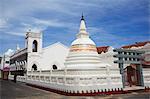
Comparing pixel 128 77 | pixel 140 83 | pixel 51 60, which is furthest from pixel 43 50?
pixel 140 83

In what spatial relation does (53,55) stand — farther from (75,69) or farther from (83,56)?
(75,69)

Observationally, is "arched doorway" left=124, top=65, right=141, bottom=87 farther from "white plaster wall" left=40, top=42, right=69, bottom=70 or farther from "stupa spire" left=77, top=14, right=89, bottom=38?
"white plaster wall" left=40, top=42, right=69, bottom=70

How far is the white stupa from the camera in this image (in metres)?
17.8

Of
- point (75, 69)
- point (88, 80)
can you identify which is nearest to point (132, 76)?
point (88, 80)

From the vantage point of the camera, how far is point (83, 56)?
18297 mm

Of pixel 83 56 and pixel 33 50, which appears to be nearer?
pixel 83 56

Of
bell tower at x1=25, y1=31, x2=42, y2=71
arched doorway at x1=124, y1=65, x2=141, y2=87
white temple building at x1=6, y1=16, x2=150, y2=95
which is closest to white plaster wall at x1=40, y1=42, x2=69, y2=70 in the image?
white temple building at x1=6, y1=16, x2=150, y2=95

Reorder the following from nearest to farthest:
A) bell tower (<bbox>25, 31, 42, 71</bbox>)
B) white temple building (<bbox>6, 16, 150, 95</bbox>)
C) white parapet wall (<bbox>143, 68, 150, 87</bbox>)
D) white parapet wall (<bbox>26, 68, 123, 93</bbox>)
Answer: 1. white parapet wall (<bbox>26, 68, 123, 93</bbox>)
2. white temple building (<bbox>6, 16, 150, 95</bbox>)
3. white parapet wall (<bbox>143, 68, 150, 87</bbox>)
4. bell tower (<bbox>25, 31, 42, 71</bbox>)

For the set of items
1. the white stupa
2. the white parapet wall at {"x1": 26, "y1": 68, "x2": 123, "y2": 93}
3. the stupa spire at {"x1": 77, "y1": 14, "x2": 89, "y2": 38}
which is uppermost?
the stupa spire at {"x1": 77, "y1": 14, "x2": 89, "y2": 38}

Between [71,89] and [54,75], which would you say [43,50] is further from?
[71,89]

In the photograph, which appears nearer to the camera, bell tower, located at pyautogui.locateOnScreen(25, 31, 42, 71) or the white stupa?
the white stupa

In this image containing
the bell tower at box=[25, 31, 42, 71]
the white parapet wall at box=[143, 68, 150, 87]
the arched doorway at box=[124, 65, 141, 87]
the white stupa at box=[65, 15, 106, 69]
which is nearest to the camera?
the white parapet wall at box=[143, 68, 150, 87]

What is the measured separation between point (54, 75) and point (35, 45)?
14977 mm

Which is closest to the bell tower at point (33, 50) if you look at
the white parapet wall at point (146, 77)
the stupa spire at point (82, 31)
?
the stupa spire at point (82, 31)
